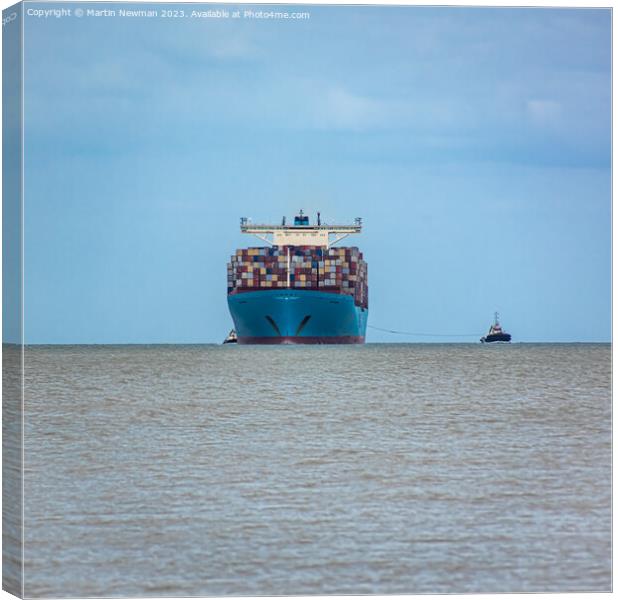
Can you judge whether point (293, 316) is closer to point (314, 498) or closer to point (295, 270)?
point (295, 270)

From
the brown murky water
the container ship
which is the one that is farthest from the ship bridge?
the brown murky water

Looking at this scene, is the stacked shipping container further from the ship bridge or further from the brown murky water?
the brown murky water

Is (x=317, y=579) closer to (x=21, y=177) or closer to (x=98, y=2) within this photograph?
(x=21, y=177)

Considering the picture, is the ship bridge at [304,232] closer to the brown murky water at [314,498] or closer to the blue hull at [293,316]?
the blue hull at [293,316]

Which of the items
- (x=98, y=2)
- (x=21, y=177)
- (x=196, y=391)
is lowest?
(x=196, y=391)

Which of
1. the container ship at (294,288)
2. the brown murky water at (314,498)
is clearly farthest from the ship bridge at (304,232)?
the brown murky water at (314,498)

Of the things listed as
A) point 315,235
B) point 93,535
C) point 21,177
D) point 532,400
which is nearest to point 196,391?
point 532,400
